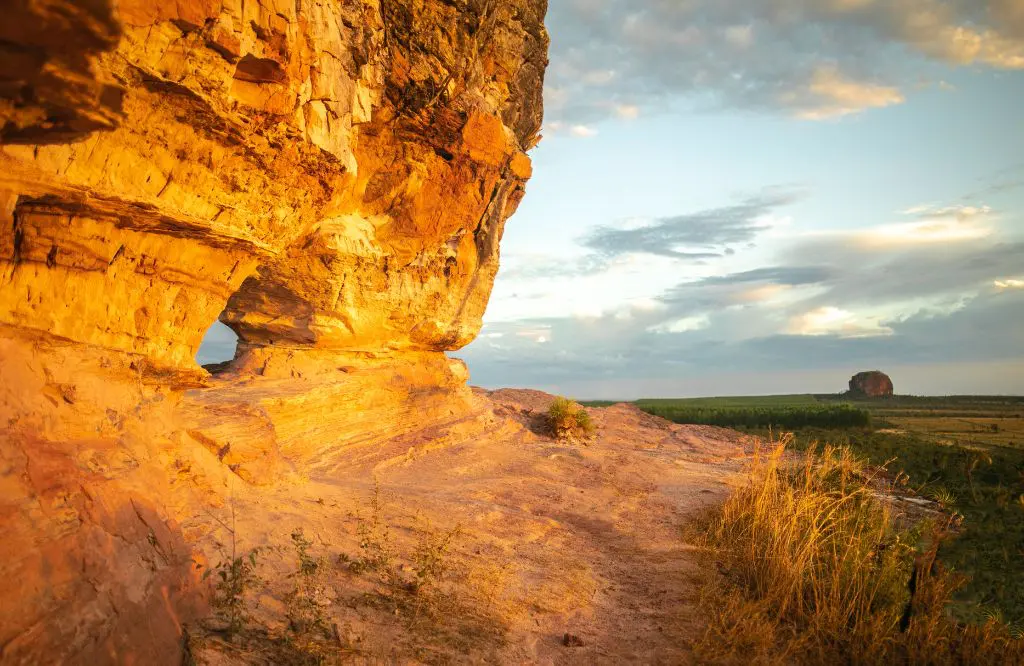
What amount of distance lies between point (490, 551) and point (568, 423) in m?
9.88

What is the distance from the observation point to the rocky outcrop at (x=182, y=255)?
2975mm

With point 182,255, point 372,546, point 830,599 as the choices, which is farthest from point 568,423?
point 182,255

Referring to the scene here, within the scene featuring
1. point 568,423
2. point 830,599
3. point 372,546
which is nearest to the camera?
point 830,599

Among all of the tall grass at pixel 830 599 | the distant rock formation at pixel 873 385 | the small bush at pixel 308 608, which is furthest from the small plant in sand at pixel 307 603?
the distant rock formation at pixel 873 385

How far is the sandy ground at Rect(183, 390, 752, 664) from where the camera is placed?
4.00 meters

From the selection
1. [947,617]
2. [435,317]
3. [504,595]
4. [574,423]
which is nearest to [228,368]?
[435,317]

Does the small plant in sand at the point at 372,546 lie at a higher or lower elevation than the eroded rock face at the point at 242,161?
lower

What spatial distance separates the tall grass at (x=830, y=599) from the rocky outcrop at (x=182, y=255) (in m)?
4.27

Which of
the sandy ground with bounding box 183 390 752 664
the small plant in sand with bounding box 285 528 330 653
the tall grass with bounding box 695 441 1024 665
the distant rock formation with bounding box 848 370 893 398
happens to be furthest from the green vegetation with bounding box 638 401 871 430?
the distant rock formation with bounding box 848 370 893 398

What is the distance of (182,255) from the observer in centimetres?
580

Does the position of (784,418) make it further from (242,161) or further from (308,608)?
(308,608)

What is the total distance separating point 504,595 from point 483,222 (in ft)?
33.5

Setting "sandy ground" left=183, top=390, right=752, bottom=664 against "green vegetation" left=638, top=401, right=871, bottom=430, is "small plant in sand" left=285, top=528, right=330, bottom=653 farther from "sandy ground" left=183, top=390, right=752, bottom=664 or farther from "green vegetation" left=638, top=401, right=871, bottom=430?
"green vegetation" left=638, top=401, right=871, bottom=430

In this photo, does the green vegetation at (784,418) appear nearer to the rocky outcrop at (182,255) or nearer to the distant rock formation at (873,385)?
the rocky outcrop at (182,255)
